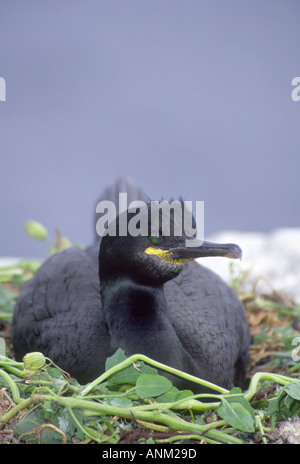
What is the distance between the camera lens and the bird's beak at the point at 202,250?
2.12 metres

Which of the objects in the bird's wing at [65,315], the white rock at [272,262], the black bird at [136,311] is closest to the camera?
the black bird at [136,311]

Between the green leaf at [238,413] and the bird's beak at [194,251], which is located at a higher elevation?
the bird's beak at [194,251]

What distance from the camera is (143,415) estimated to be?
66.2 inches

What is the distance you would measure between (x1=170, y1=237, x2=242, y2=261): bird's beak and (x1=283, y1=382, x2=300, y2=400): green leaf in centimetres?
49

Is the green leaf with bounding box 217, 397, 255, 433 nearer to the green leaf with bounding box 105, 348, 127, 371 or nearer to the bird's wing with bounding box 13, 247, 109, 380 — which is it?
the green leaf with bounding box 105, 348, 127, 371

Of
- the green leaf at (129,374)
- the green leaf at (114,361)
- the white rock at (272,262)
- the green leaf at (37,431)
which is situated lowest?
the green leaf at (37,431)

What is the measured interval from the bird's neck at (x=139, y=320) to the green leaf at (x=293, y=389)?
0.52 meters

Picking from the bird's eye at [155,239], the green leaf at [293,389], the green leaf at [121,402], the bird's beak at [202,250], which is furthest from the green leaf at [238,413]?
the bird's eye at [155,239]

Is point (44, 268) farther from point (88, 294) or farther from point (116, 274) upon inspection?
point (116, 274)

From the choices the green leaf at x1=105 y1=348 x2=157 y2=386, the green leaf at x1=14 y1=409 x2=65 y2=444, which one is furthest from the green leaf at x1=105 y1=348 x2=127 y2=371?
the green leaf at x1=14 y1=409 x2=65 y2=444

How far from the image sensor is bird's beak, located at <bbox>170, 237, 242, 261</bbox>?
6.94 feet

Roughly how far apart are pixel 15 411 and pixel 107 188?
1947mm

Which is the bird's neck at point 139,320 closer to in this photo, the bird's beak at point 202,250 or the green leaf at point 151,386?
the bird's beak at point 202,250
